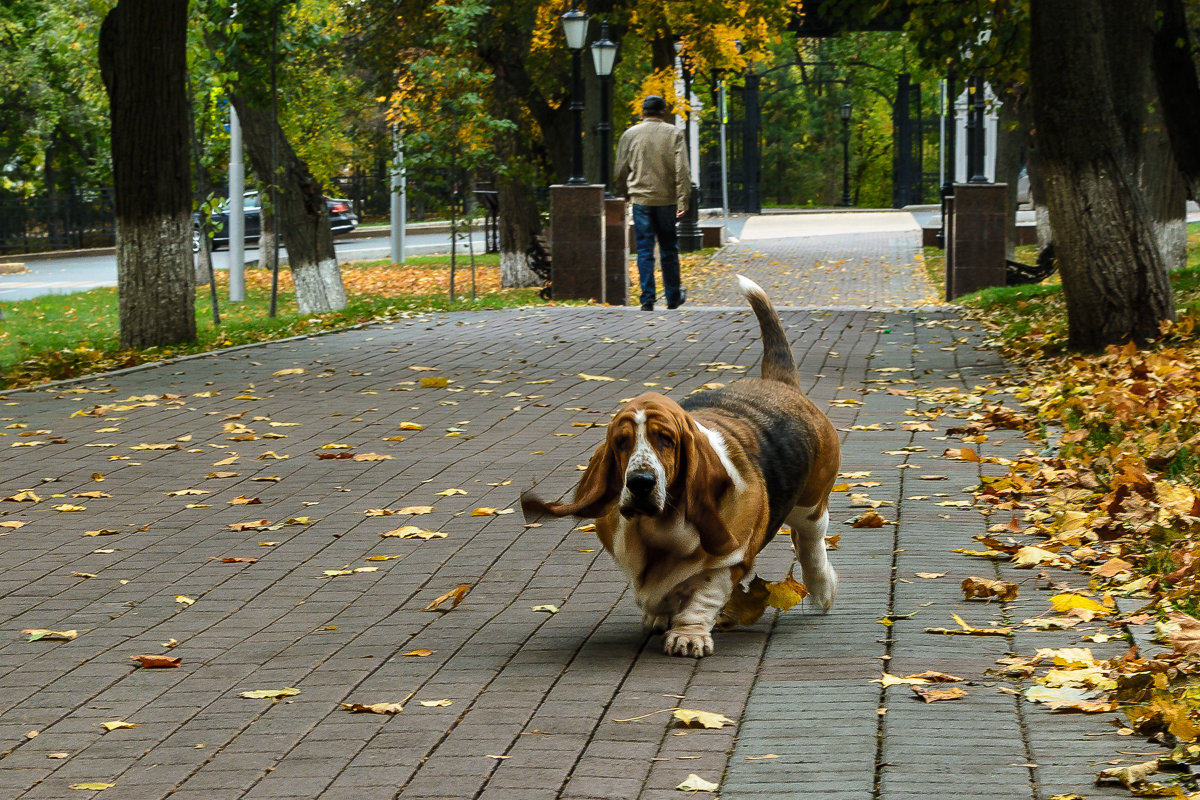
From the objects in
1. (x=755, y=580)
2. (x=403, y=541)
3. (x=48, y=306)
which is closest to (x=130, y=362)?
(x=403, y=541)

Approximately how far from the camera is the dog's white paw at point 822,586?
17.4ft

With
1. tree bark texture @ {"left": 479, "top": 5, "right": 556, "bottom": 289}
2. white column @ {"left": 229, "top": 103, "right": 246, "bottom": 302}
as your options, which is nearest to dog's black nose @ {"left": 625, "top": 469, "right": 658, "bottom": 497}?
tree bark texture @ {"left": 479, "top": 5, "right": 556, "bottom": 289}

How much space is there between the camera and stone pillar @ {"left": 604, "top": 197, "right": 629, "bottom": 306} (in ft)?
70.5

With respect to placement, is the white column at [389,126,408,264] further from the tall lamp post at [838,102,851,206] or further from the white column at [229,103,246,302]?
the tall lamp post at [838,102,851,206]

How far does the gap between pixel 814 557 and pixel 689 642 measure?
2.42ft

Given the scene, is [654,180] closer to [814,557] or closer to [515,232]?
[515,232]

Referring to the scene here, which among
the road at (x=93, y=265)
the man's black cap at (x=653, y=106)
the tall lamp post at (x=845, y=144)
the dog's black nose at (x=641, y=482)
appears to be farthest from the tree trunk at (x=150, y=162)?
the tall lamp post at (x=845, y=144)

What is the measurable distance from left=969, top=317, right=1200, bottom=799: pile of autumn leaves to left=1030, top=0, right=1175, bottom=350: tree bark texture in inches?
33.8

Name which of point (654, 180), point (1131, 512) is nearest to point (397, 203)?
point (654, 180)

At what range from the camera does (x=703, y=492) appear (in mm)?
4586

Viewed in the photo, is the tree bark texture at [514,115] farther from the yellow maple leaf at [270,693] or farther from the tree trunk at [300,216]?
the yellow maple leaf at [270,693]

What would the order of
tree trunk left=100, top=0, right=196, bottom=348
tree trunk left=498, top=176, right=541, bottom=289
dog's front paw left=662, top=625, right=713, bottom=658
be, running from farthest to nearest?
tree trunk left=498, top=176, right=541, bottom=289
tree trunk left=100, top=0, right=196, bottom=348
dog's front paw left=662, top=625, right=713, bottom=658

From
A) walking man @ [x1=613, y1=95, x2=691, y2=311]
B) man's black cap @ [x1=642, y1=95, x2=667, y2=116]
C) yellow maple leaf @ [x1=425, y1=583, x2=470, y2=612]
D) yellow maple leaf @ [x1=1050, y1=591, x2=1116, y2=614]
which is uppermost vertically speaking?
man's black cap @ [x1=642, y1=95, x2=667, y2=116]

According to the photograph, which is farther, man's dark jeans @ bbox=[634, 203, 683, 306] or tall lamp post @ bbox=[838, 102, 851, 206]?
tall lamp post @ bbox=[838, 102, 851, 206]
